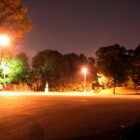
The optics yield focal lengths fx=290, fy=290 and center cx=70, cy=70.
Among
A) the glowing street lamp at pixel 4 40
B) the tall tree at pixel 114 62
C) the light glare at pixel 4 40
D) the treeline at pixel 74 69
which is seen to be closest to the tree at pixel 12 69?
the treeline at pixel 74 69

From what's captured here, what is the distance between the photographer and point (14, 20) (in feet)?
150

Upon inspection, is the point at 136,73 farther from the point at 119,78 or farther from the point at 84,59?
the point at 84,59

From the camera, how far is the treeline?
54344 millimetres

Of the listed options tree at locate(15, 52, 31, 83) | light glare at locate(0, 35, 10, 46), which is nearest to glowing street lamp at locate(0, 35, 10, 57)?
light glare at locate(0, 35, 10, 46)

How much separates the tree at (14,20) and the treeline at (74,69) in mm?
8401

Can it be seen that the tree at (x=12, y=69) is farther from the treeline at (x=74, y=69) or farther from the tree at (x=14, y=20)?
the tree at (x=14, y=20)

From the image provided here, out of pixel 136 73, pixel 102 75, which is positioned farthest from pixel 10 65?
pixel 136 73

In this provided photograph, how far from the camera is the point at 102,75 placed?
5803 centimetres

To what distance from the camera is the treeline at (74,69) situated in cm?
5434

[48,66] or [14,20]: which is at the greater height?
[14,20]

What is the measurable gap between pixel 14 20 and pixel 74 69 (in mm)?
38136

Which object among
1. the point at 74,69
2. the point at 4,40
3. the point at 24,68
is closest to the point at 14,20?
the point at 4,40

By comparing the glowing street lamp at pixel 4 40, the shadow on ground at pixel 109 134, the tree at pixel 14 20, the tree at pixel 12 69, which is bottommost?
the shadow on ground at pixel 109 134

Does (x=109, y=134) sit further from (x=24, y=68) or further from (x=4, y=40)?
(x=24, y=68)
